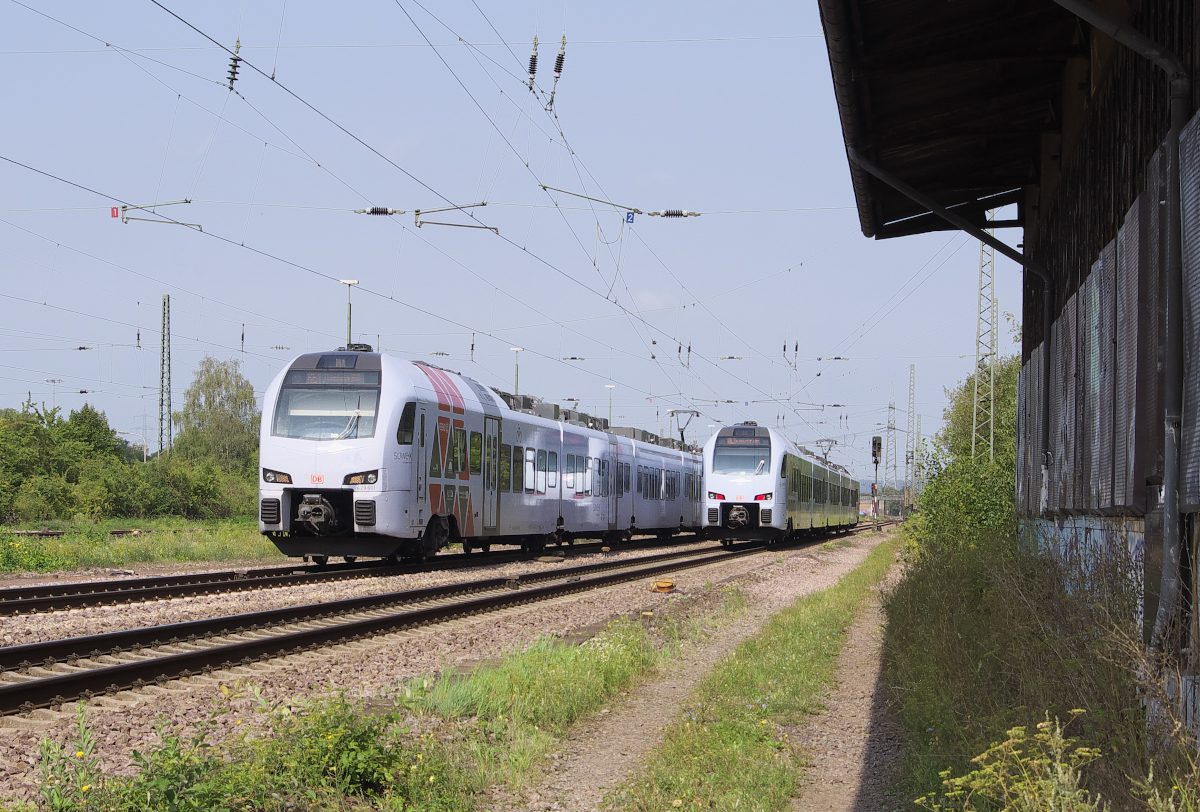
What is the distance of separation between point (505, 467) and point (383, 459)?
5.50 metres

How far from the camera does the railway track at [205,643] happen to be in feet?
25.8

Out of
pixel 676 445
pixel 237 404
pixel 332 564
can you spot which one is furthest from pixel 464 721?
pixel 237 404

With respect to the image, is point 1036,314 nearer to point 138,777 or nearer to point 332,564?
point 138,777

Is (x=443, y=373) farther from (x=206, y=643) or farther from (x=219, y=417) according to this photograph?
(x=219, y=417)

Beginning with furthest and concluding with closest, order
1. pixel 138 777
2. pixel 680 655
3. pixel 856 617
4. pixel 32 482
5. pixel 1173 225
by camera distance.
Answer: pixel 32 482 < pixel 856 617 < pixel 680 655 < pixel 138 777 < pixel 1173 225

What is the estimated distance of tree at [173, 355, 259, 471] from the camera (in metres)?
72.5

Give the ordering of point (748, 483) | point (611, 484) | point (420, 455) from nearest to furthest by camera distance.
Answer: point (420, 455)
point (611, 484)
point (748, 483)

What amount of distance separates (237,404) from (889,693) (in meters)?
73.6

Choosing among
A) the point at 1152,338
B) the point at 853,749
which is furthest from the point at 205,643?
the point at 1152,338

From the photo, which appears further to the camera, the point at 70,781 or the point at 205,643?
the point at 205,643

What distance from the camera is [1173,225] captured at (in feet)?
15.4

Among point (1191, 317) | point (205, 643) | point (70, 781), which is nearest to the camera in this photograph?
point (1191, 317)

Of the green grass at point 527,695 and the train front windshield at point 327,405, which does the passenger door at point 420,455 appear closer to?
the train front windshield at point 327,405

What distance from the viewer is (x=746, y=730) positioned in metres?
7.64
